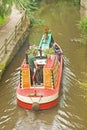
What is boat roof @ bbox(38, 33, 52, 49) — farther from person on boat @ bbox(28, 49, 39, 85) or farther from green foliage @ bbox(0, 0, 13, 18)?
green foliage @ bbox(0, 0, 13, 18)

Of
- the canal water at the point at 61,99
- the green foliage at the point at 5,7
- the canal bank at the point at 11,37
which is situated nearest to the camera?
the canal water at the point at 61,99

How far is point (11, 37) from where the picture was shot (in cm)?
2609

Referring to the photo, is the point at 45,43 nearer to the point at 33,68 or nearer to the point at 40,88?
the point at 33,68

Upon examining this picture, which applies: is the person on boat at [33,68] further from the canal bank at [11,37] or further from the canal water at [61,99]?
the canal bank at [11,37]

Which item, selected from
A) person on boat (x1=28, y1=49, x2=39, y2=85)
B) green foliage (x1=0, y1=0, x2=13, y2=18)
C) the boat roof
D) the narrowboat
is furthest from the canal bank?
the narrowboat

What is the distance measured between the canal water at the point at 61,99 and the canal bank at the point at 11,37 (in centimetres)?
55

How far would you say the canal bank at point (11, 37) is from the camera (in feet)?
75.2

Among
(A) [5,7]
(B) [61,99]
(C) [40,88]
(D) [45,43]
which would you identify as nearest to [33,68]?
(C) [40,88]

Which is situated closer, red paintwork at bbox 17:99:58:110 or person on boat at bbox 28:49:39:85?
red paintwork at bbox 17:99:58:110

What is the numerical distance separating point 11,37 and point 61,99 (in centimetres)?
848

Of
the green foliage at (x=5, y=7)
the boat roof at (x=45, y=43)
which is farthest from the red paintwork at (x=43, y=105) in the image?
the green foliage at (x=5, y=7)

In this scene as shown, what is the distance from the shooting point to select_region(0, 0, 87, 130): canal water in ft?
54.1

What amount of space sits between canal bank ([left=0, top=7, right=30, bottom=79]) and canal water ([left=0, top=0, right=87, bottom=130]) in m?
0.55

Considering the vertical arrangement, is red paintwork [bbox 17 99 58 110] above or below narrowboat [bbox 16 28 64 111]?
below
